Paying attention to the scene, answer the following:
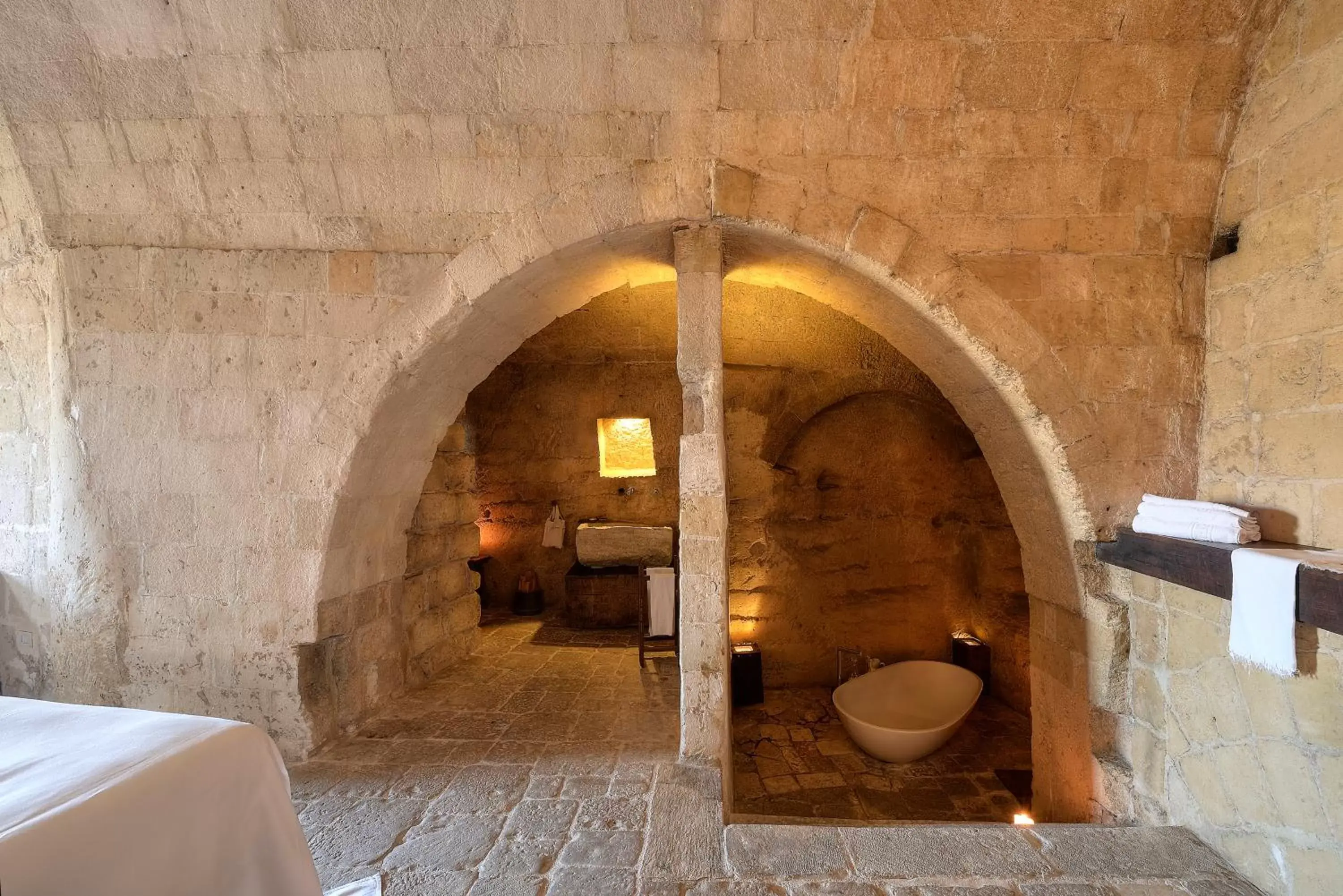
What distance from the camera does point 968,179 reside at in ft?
9.23

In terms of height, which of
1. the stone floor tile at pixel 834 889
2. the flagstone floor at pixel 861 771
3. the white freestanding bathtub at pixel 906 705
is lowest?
the flagstone floor at pixel 861 771

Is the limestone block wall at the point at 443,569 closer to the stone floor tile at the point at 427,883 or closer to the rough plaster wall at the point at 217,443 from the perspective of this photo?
the rough plaster wall at the point at 217,443

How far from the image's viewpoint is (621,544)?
18.4 feet

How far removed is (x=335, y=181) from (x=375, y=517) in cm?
175

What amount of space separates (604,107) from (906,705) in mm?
5465

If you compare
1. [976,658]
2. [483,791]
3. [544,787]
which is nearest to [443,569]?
[483,791]

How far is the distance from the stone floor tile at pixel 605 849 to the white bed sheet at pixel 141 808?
0.89 m

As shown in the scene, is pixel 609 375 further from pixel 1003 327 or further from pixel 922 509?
pixel 1003 327

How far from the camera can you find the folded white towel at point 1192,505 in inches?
90.7

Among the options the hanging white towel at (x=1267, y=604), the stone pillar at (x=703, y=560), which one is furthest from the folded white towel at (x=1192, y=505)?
the stone pillar at (x=703, y=560)

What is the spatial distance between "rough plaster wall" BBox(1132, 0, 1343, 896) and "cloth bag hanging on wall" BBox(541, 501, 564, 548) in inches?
210

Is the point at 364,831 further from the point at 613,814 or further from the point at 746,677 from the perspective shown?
the point at 746,677

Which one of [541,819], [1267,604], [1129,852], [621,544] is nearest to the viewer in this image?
[1267,604]

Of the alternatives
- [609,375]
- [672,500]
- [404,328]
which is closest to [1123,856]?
[404,328]
